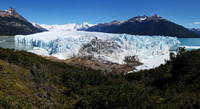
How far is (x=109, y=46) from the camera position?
81.6m

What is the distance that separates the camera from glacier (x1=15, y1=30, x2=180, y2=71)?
241ft

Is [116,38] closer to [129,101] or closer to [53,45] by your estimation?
[53,45]

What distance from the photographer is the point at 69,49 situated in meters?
75.1

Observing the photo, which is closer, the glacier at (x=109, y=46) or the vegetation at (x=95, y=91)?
the vegetation at (x=95, y=91)

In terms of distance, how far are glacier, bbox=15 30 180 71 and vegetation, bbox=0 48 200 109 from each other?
35041mm

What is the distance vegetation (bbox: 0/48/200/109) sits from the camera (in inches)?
462

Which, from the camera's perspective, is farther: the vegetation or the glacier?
the glacier

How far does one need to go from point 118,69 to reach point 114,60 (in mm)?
10237

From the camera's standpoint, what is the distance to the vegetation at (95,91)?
38.5 feet

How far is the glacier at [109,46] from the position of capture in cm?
7360

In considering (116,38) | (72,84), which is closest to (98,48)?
(116,38)

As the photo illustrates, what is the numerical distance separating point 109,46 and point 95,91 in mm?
64975

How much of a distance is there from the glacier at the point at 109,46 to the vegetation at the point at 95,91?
35.0 m

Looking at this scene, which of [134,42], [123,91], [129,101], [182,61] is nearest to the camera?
[129,101]
